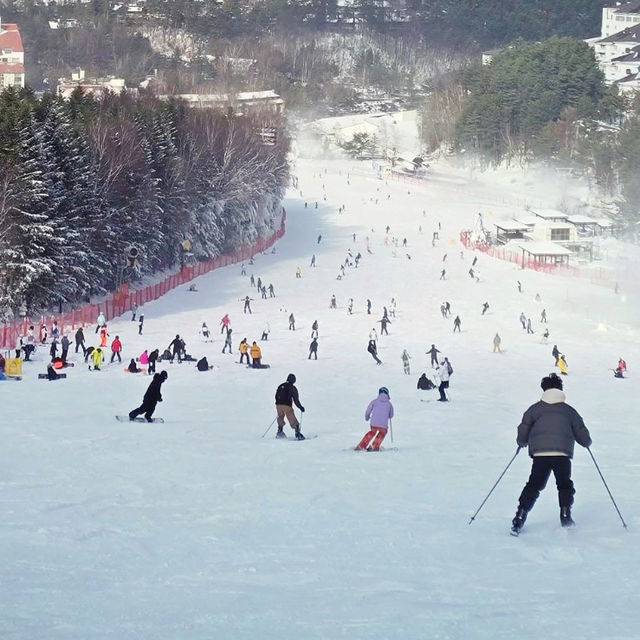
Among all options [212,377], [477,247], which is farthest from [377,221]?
[212,377]

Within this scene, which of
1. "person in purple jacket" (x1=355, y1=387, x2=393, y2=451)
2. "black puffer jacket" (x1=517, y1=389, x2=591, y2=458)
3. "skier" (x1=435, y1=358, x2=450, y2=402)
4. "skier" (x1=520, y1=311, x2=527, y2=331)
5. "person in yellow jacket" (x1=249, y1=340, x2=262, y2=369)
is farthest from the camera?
"skier" (x1=520, y1=311, x2=527, y2=331)

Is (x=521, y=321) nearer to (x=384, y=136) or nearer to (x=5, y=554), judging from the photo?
(x=5, y=554)

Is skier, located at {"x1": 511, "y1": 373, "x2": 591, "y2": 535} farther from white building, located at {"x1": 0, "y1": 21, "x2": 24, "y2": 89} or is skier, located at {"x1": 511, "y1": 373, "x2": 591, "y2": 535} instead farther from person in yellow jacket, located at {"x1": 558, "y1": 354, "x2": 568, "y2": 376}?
white building, located at {"x1": 0, "y1": 21, "x2": 24, "y2": 89}

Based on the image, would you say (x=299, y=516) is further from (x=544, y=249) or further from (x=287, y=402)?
(x=544, y=249)

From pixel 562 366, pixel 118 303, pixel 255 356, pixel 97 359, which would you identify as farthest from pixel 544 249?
pixel 97 359

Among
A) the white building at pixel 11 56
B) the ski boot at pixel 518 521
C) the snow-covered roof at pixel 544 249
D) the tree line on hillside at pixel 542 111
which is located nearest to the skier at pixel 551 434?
the ski boot at pixel 518 521

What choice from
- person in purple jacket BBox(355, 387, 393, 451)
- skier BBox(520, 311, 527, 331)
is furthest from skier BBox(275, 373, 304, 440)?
skier BBox(520, 311, 527, 331)

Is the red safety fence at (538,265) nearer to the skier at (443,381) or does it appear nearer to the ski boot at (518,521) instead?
the skier at (443,381)
